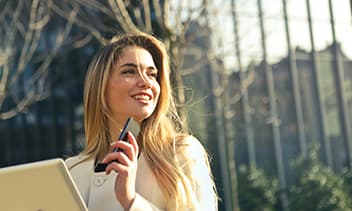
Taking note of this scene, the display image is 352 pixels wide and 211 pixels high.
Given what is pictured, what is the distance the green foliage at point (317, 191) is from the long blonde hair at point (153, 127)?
8.73 m

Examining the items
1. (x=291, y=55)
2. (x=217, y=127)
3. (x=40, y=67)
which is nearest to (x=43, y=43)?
(x=40, y=67)

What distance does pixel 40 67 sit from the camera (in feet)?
44.3

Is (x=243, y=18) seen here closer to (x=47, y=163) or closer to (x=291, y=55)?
(x=291, y=55)

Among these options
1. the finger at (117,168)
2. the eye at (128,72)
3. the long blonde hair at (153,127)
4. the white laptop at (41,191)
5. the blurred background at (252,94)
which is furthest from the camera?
the blurred background at (252,94)

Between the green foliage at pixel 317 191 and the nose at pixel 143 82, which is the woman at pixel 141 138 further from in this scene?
the green foliage at pixel 317 191

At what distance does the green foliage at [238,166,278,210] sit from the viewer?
11.1m

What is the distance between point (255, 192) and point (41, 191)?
1005 centimetres

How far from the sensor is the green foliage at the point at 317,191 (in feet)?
34.4

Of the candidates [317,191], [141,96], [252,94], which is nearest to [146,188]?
[141,96]

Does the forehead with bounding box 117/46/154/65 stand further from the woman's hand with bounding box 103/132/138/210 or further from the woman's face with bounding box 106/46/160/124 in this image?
the woman's hand with bounding box 103/132/138/210

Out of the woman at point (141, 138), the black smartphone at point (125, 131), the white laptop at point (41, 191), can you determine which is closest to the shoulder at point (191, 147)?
the woman at point (141, 138)

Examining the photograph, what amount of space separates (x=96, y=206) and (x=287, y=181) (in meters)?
12.8

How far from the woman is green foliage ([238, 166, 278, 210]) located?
916 cm

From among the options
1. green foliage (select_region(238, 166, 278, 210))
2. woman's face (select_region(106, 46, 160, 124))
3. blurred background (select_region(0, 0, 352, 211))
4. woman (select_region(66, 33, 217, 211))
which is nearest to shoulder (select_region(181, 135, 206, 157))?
woman (select_region(66, 33, 217, 211))
